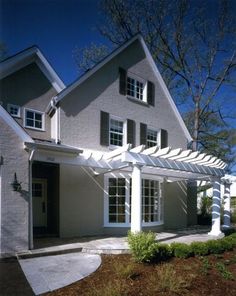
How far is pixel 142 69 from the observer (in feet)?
50.0

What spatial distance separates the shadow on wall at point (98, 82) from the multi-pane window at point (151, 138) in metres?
3.16

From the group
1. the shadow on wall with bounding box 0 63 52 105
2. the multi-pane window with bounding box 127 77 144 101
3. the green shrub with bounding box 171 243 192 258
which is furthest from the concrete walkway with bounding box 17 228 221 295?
the multi-pane window with bounding box 127 77 144 101

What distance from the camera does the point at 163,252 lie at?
8.32 metres

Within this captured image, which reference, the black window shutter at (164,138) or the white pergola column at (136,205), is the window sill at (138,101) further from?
the white pergola column at (136,205)

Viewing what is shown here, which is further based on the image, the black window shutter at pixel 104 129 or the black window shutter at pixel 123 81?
the black window shutter at pixel 123 81

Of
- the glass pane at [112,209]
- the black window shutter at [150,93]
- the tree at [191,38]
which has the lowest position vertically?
the glass pane at [112,209]

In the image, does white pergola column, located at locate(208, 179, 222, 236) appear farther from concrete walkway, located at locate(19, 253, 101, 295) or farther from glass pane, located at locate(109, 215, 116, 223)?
concrete walkway, located at locate(19, 253, 101, 295)

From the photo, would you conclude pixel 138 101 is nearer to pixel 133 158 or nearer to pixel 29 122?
pixel 29 122

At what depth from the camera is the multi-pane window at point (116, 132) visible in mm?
13500

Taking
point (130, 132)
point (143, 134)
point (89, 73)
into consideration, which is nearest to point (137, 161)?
point (130, 132)

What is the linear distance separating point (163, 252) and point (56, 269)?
2.97m

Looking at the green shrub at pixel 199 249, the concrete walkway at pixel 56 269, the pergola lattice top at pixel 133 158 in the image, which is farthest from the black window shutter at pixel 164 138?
the concrete walkway at pixel 56 269

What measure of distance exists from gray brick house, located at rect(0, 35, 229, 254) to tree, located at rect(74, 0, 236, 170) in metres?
7.65

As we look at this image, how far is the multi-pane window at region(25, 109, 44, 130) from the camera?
12381mm
